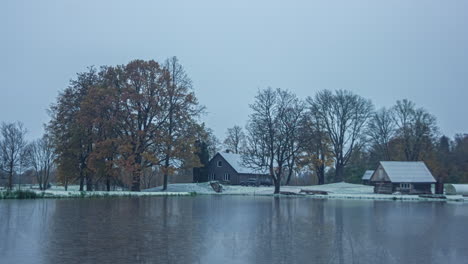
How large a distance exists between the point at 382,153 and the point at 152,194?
143 feet

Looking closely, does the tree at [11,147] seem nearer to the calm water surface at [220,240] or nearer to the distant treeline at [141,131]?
the distant treeline at [141,131]

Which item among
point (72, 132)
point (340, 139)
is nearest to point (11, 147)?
point (72, 132)

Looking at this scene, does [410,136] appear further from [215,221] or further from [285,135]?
[215,221]

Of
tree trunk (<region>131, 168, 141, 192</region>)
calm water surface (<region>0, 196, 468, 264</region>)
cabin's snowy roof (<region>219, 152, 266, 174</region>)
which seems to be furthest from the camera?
cabin's snowy roof (<region>219, 152, 266, 174</region>)

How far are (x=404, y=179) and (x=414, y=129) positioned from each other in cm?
1557

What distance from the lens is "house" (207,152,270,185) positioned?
67.9 meters

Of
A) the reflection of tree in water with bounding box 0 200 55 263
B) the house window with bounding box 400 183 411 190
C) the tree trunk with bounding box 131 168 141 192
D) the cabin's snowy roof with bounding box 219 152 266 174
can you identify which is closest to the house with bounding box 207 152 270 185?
the cabin's snowy roof with bounding box 219 152 266 174

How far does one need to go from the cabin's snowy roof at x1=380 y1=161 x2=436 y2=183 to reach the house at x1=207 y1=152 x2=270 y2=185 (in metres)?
19.2

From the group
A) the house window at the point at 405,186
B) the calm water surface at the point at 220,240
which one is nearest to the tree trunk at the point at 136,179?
the calm water surface at the point at 220,240

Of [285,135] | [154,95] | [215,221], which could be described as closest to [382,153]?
[285,135]

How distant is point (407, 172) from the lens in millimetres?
53906

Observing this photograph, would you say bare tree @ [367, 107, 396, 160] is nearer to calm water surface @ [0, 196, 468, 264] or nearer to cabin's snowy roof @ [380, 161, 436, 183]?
cabin's snowy roof @ [380, 161, 436, 183]

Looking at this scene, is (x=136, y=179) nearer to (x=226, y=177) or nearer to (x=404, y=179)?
(x=226, y=177)

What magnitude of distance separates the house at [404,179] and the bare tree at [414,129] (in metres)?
12.0
